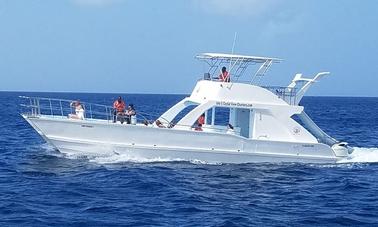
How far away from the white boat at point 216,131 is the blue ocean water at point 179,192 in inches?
18.9

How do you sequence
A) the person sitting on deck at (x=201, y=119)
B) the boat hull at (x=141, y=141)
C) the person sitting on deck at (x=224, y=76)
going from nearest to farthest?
the boat hull at (x=141, y=141), the person sitting on deck at (x=224, y=76), the person sitting on deck at (x=201, y=119)

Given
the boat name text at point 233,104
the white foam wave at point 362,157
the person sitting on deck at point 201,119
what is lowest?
the white foam wave at point 362,157

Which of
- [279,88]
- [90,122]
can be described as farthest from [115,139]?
[279,88]

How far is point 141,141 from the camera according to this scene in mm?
20484

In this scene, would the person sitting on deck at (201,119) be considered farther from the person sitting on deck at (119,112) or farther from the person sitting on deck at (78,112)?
the person sitting on deck at (78,112)

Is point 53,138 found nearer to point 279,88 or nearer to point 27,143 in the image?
point 27,143

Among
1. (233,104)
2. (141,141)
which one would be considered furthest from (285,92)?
(141,141)

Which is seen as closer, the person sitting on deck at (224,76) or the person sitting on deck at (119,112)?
the person sitting on deck at (119,112)

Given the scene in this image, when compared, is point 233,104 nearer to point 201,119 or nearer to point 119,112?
point 201,119

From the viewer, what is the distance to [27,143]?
2659 cm

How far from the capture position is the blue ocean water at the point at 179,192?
1284 cm

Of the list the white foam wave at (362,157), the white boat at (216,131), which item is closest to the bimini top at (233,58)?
the white boat at (216,131)

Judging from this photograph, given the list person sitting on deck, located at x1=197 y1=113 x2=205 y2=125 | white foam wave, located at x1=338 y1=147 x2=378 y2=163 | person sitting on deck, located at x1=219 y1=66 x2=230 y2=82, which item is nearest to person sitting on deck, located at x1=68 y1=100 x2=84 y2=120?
person sitting on deck, located at x1=197 y1=113 x2=205 y2=125

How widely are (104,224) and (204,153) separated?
29.7ft
